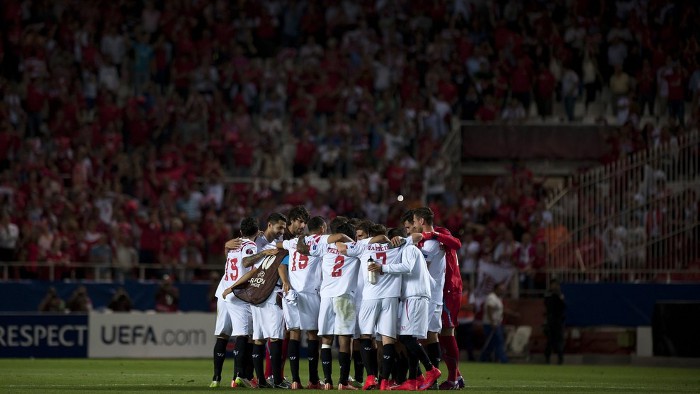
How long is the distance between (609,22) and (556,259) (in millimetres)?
10586

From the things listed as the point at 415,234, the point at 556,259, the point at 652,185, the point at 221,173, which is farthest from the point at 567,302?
the point at 415,234

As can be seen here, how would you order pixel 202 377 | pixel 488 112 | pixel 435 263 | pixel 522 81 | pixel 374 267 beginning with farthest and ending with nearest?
1. pixel 522 81
2. pixel 488 112
3. pixel 202 377
4. pixel 435 263
5. pixel 374 267

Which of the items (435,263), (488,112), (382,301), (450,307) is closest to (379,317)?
(382,301)

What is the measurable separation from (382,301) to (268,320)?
1541 millimetres

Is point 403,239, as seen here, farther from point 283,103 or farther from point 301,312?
point 283,103

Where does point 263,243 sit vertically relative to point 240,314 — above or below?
above

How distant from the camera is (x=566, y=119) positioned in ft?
125

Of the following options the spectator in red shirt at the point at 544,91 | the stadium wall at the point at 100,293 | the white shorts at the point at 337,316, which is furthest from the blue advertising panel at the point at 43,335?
the spectator in red shirt at the point at 544,91

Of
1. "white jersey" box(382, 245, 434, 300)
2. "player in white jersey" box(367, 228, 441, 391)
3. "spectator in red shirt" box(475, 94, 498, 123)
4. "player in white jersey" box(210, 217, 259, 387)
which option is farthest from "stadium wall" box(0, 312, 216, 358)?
"white jersey" box(382, 245, 434, 300)

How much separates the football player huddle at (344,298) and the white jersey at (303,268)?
0.04ft

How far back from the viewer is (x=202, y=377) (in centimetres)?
2217

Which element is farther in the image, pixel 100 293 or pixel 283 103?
pixel 283 103

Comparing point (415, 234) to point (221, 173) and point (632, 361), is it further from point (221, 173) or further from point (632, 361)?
point (221, 173)

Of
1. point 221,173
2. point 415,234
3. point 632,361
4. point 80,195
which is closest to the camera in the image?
point 415,234
